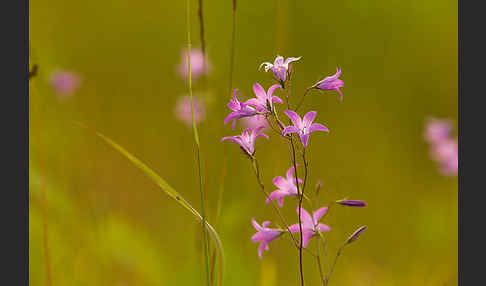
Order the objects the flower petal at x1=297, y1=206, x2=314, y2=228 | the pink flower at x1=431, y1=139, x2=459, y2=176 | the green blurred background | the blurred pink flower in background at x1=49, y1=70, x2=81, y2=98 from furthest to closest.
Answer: the blurred pink flower in background at x1=49, y1=70, x2=81, y2=98, the pink flower at x1=431, y1=139, x2=459, y2=176, the green blurred background, the flower petal at x1=297, y1=206, x2=314, y2=228

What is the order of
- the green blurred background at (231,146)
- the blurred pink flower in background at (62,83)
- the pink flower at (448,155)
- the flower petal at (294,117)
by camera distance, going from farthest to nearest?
the blurred pink flower in background at (62,83) < the pink flower at (448,155) < the green blurred background at (231,146) < the flower petal at (294,117)

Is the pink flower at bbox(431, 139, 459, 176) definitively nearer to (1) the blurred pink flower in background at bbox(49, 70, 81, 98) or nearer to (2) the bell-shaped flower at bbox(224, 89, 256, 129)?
(2) the bell-shaped flower at bbox(224, 89, 256, 129)

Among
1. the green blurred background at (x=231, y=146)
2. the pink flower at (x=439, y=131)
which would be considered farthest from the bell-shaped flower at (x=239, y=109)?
the pink flower at (x=439, y=131)

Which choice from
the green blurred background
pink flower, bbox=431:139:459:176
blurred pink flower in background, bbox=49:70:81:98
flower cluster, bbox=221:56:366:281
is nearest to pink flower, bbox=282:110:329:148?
flower cluster, bbox=221:56:366:281

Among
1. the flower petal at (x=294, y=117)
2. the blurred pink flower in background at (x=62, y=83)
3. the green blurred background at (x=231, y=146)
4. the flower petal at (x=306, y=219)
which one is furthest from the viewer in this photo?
the blurred pink flower in background at (x=62, y=83)

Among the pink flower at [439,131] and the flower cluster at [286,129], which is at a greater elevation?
the flower cluster at [286,129]

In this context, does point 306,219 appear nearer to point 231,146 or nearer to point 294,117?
point 294,117

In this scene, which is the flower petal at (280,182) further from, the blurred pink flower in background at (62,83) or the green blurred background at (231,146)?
the blurred pink flower in background at (62,83)

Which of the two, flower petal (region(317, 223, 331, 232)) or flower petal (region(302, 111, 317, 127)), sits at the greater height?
flower petal (region(302, 111, 317, 127))

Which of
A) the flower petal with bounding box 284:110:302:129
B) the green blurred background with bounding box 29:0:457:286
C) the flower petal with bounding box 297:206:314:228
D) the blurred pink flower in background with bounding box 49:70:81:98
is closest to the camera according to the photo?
the flower petal with bounding box 284:110:302:129

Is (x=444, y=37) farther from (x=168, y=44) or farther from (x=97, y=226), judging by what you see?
(x=97, y=226)
